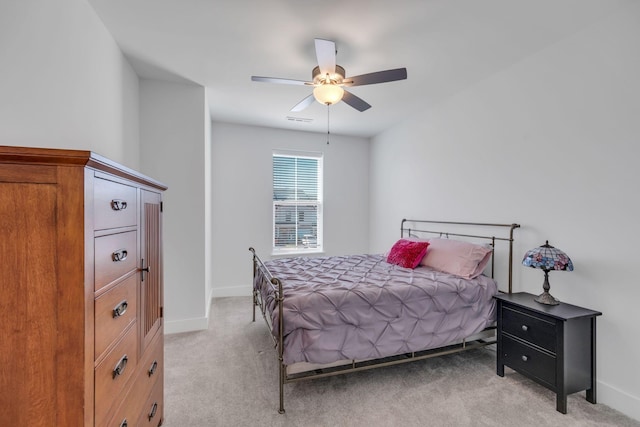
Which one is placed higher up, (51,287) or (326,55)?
(326,55)

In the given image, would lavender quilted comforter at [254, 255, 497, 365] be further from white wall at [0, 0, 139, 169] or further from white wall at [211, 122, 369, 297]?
white wall at [211, 122, 369, 297]

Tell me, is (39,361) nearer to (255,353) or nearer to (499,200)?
(255,353)

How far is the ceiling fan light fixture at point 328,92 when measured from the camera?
2336 mm

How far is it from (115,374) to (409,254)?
270 cm

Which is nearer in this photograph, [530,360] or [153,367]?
[153,367]

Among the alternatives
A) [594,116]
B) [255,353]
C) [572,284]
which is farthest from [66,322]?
[594,116]

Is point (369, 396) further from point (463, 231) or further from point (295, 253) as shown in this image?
point (295, 253)

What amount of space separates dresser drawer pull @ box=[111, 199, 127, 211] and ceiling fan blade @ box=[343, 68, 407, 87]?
181 cm

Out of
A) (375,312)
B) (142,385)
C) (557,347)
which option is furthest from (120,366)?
(557,347)

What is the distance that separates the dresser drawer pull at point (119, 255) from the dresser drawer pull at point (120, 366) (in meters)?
0.39

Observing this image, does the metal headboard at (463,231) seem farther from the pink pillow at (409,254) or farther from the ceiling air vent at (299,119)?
the ceiling air vent at (299,119)

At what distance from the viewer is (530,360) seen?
214 centimetres

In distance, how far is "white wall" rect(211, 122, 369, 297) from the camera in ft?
14.8

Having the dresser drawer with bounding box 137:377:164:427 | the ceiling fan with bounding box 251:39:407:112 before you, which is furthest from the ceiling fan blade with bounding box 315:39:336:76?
the dresser drawer with bounding box 137:377:164:427
